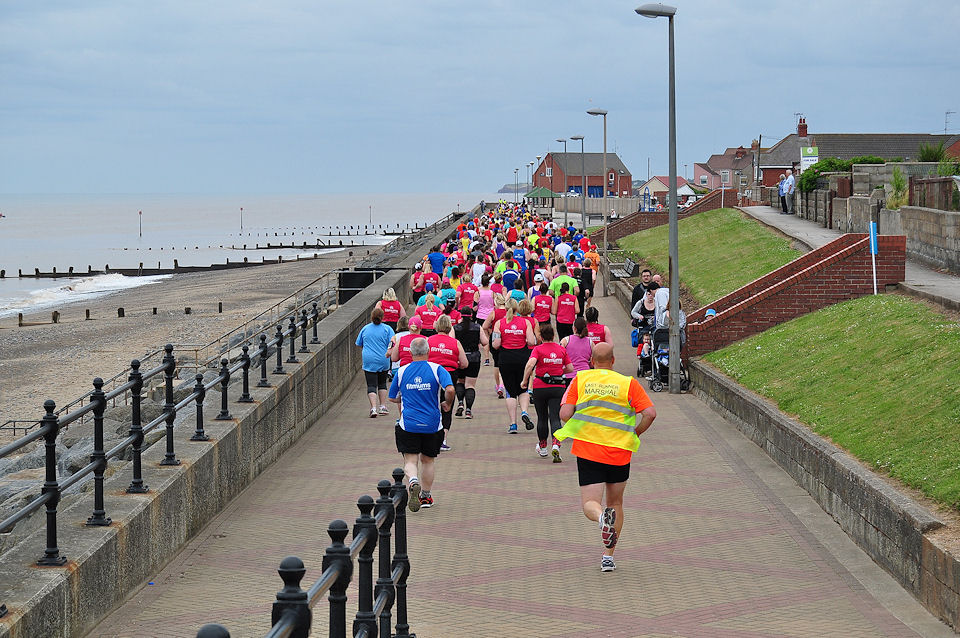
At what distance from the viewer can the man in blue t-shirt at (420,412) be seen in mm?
10492

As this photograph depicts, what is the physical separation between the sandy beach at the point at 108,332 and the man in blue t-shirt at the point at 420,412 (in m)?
17.6

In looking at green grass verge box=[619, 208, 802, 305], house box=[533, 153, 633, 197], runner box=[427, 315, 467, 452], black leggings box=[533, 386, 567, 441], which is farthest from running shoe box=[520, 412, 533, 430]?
house box=[533, 153, 633, 197]

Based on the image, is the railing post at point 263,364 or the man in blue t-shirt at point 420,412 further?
the railing post at point 263,364

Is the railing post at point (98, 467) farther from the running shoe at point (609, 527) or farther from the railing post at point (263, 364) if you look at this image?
the railing post at point (263, 364)

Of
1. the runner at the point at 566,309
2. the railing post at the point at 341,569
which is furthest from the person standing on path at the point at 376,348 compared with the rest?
the railing post at the point at 341,569

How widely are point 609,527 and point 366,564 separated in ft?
12.7

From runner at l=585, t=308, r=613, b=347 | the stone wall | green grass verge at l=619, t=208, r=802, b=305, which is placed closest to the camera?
the stone wall

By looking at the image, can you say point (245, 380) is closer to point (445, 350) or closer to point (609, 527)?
point (445, 350)

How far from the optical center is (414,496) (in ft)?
34.3

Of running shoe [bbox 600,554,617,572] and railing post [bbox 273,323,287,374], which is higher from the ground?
railing post [bbox 273,323,287,374]

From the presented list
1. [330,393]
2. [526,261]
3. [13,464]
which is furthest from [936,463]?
[526,261]

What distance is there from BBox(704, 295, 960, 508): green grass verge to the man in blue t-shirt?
3.69m

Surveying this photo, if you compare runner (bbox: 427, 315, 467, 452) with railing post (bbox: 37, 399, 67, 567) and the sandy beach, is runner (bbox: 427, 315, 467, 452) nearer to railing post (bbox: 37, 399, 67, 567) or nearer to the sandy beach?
railing post (bbox: 37, 399, 67, 567)

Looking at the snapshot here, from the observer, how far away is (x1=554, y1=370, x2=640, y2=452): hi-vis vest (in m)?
8.93
